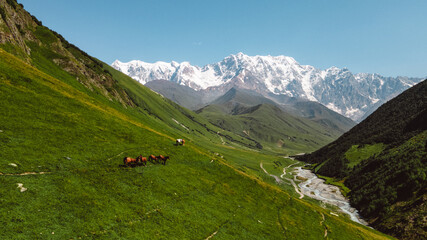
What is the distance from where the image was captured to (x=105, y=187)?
28391mm

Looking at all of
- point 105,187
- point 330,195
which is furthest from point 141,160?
point 330,195

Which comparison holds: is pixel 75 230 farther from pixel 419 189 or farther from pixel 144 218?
pixel 419 189

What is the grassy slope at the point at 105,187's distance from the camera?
71.8ft

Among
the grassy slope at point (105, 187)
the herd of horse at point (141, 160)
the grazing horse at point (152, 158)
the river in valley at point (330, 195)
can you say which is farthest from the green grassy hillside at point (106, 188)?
the river in valley at point (330, 195)

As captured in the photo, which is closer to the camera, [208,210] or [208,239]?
[208,239]

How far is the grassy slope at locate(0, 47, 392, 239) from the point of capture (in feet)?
71.8

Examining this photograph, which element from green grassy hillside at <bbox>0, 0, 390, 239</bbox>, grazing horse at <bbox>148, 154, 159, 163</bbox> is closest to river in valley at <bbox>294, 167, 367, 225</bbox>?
green grassy hillside at <bbox>0, 0, 390, 239</bbox>

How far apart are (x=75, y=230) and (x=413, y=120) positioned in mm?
260267

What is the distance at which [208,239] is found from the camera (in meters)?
28.9

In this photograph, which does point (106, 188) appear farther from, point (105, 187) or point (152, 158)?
point (152, 158)

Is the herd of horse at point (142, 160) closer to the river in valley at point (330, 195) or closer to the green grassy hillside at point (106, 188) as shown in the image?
the green grassy hillside at point (106, 188)

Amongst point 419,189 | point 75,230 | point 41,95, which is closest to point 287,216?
point 75,230

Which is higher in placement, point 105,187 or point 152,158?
point 152,158

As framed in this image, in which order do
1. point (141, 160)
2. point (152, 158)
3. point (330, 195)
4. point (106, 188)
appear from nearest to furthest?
point (106, 188)
point (141, 160)
point (152, 158)
point (330, 195)
